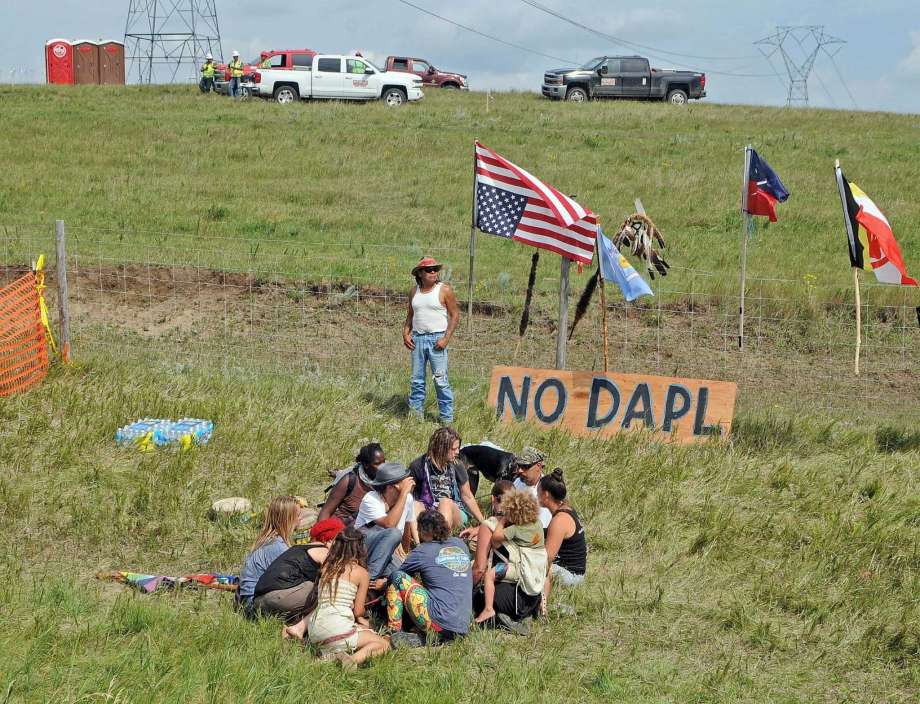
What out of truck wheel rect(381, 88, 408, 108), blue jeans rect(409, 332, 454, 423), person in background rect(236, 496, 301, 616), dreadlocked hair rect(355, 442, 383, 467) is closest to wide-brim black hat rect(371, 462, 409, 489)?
dreadlocked hair rect(355, 442, 383, 467)

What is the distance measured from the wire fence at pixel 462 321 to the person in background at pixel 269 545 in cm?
510

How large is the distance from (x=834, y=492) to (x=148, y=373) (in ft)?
21.2

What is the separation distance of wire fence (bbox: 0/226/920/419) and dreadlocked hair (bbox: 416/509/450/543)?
17.3 feet

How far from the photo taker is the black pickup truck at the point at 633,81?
3506 centimetres

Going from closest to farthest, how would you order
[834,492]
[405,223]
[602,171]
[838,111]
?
[834,492], [405,223], [602,171], [838,111]

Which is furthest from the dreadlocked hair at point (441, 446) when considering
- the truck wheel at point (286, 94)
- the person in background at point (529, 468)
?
the truck wheel at point (286, 94)

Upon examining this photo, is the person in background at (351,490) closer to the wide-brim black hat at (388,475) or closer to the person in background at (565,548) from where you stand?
the wide-brim black hat at (388,475)

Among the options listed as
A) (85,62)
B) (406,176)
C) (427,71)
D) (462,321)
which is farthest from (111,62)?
(462,321)

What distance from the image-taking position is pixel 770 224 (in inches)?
733

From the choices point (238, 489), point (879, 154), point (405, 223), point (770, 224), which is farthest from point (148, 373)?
point (879, 154)

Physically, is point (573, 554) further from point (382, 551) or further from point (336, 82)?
point (336, 82)

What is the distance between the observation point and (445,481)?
7551mm

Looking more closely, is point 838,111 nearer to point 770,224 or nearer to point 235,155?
point 770,224

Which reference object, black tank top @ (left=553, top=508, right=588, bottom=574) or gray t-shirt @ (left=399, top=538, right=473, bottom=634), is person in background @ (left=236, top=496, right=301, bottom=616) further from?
black tank top @ (left=553, top=508, right=588, bottom=574)
